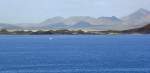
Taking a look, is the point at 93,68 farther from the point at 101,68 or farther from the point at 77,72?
the point at 77,72

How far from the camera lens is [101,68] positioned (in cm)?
7769

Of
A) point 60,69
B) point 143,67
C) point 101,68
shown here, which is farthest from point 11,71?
point 143,67

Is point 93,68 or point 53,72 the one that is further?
point 93,68

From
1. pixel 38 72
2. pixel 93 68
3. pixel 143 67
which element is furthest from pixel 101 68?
pixel 38 72

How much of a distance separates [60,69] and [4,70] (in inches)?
300

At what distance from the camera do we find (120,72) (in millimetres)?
70625

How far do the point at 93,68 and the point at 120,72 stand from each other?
25.4 feet

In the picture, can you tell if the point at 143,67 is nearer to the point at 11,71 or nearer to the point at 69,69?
the point at 69,69

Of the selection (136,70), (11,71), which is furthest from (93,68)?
(11,71)

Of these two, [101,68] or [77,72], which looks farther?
[101,68]

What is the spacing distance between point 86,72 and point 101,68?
280 inches

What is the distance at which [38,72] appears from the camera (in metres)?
71.0

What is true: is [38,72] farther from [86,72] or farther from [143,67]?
[143,67]

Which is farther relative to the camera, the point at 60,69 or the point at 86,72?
the point at 60,69
